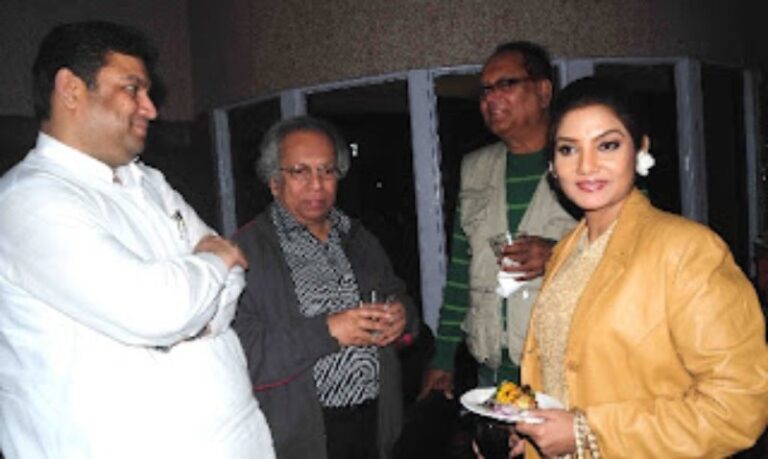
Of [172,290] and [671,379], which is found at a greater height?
[172,290]

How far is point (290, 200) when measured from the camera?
107 inches

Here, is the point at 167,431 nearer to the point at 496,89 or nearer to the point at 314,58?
the point at 496,89

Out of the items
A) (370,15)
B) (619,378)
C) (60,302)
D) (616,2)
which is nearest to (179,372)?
(60,302)

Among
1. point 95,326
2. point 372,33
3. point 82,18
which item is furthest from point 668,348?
point 82,18

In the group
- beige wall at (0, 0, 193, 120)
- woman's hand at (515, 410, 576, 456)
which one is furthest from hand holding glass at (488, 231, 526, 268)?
beige wall at (0, 0, 193, 120)

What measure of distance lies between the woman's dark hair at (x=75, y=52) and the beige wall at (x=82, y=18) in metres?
5.46

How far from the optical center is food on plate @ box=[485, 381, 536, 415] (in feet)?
5.57

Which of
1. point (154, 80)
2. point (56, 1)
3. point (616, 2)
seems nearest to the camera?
point (154, 80)

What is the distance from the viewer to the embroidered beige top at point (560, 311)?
72.4 inches

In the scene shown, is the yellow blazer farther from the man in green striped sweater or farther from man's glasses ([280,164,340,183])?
man's glasses ([280,164,340,183])

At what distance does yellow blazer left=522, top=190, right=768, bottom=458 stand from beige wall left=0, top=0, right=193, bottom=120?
264 inches

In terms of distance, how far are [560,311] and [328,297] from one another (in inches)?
41.5

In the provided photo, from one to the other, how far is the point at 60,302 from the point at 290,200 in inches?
47.0

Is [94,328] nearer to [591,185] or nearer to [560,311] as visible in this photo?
[560,311]
